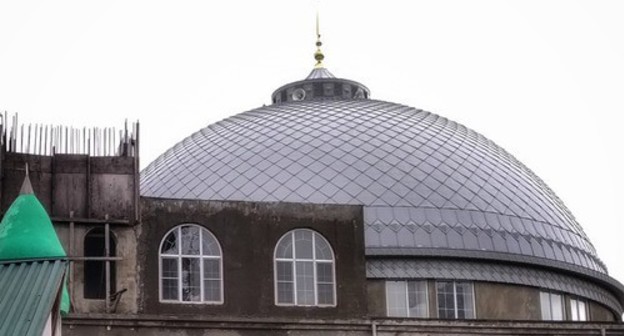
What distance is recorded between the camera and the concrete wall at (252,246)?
3981cm

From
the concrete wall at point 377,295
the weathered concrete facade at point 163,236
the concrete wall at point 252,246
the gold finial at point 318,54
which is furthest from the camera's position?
the gold finial at point 318,54

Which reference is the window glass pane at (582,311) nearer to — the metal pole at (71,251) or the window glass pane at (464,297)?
the window glass pane at (464,297)

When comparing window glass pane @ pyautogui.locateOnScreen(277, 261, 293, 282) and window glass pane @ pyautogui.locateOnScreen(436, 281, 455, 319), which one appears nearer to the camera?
window glass pane @ pyautogui.locateOnScreen(277, 261, 293, 282)

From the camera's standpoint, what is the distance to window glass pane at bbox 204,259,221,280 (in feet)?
132

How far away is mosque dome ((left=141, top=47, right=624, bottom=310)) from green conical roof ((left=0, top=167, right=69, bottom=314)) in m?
16.9

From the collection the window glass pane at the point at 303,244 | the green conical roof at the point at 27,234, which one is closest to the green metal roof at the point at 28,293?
the green conical roof at the point at 27,234

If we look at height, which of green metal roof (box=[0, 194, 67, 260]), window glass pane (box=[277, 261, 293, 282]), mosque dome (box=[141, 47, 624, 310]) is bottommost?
green metal roof (box=[0, 194, 67, 260])

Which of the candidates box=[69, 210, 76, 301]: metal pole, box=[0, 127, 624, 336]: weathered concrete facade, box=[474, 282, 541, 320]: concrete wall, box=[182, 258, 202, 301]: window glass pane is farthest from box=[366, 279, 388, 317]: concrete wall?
box=[69, 210, 76, 301]: metal pole

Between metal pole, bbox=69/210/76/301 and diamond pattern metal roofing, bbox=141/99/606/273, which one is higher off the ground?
diamond pattern metal roofing, bbox=141/99/606/273

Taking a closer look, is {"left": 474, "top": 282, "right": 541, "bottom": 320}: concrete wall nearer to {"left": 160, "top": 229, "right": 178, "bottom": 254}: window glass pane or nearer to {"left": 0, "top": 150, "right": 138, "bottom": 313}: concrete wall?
{"left": 160, "top": 229, "right": 178, "bottom": 254}: window glass pane

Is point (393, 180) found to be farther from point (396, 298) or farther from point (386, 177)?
point (396, 298)

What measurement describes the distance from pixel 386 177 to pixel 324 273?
33.7 feet

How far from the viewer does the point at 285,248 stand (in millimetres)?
40750

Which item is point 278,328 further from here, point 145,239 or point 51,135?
point 51,135
